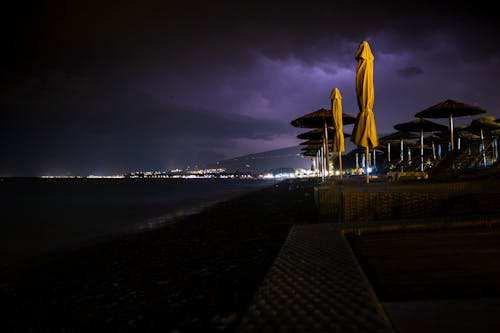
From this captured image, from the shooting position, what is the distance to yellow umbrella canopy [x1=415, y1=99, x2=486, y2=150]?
30.4 ft

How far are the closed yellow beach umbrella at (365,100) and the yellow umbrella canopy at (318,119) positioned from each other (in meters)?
4.60

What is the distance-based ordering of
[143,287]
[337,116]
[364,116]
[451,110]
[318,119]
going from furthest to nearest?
[318,119]
[451,110]
[337,116]
[364,116]
[143,287]

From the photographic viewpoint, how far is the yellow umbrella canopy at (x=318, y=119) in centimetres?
1016

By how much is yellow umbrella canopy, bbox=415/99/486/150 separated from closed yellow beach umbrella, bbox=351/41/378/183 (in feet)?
18.2

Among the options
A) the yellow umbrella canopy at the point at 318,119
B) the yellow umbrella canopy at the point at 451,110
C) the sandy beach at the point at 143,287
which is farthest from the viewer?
the yellow umbrella canopy at the point at 318,119

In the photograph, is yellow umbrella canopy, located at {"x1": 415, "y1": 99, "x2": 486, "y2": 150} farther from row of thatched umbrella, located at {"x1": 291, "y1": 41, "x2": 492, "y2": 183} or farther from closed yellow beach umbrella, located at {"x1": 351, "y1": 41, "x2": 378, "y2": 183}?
closed yellow beach umbrella, located at {"x1": 351, "y1": 41, "x2": 378, "y2": 183}

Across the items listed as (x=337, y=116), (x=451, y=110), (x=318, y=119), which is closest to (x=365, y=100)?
(x=337, y=116)

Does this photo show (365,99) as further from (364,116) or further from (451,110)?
(451,110)

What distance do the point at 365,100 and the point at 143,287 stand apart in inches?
200

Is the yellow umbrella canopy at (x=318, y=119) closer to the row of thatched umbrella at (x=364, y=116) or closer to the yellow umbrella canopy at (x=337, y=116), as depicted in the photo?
the row of thatched umbrella at (x=364, y=116)

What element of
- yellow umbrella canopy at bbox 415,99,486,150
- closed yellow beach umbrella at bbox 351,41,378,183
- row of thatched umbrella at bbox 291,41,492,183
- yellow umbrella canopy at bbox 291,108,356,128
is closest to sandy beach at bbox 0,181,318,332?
A: closed yellow beach umbrella at bbox 351,41,378,183

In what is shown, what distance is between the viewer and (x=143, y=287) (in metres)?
3.45

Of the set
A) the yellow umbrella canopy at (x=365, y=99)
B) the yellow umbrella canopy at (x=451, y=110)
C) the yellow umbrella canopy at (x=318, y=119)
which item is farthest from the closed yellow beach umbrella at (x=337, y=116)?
the yellow umbrella canopy at (x=451, y=110)

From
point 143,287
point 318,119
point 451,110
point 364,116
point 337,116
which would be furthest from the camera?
point 318,119
